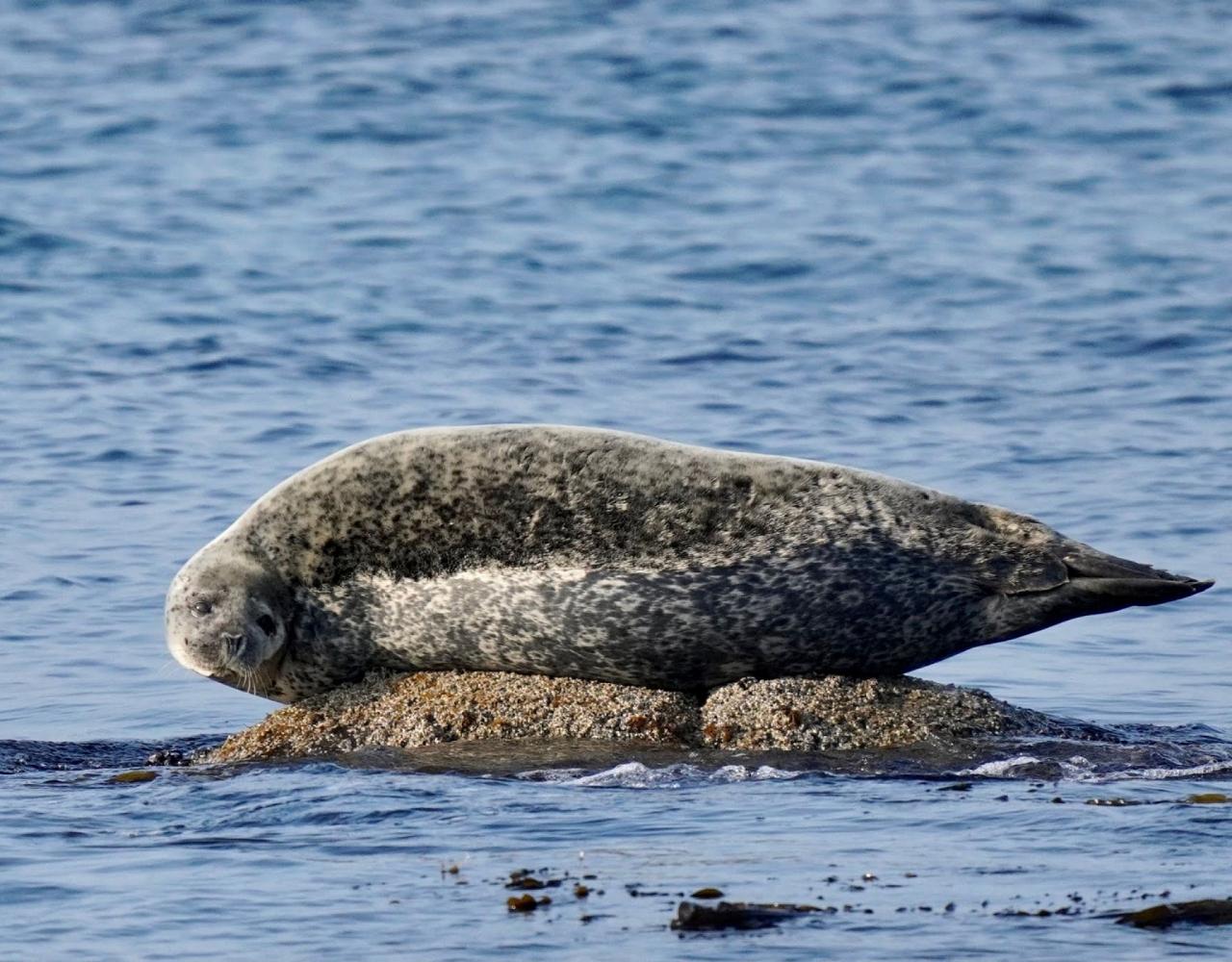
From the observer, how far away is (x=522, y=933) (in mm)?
5547

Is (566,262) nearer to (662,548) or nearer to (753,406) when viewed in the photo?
(753,406)

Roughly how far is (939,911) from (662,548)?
2292mm

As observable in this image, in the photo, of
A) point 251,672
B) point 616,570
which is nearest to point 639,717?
point 616,570

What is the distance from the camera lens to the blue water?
6.07 meters

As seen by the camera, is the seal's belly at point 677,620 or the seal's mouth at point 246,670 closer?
the seal's belly at point 677,620

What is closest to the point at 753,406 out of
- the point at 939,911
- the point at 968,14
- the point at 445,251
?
the point at 445,251

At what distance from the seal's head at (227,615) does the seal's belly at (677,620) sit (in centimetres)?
36

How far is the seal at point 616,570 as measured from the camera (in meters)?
7.64

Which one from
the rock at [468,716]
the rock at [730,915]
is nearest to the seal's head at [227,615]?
the rock at [468,716]

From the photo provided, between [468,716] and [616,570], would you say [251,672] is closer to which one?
[468,716]

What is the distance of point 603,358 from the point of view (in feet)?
51.9

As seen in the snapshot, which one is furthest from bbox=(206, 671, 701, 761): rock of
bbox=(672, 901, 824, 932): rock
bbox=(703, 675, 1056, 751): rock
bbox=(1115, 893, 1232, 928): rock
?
bbox=(1115, 893, 1232, 928): rock

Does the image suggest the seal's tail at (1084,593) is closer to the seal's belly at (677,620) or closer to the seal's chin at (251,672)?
the seal's belly at (677,620)

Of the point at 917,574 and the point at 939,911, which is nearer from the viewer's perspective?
the point at 939,911
